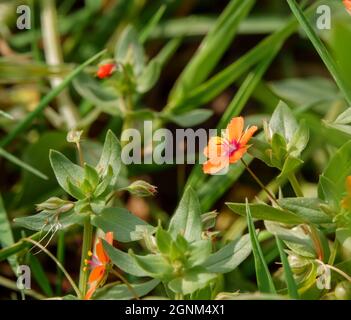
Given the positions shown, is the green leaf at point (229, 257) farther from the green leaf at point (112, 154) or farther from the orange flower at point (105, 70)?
the orange flower at point (105, 70)

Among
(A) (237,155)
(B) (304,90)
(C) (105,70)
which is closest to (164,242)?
(A) (237,155)

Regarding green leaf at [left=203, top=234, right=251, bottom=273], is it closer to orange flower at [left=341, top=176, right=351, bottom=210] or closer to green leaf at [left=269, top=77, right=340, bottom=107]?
orange flower at [left=341, top=176, right=351, bottom=210]

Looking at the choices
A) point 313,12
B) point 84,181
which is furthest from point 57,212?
point 313,12

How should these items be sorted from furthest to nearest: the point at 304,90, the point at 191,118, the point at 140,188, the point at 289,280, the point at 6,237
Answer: the point at 304,90 → the point at 191,118 → the point at 6,237 → the point at 140,188 → the point at 289,280

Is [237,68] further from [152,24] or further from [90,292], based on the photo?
[90,292]

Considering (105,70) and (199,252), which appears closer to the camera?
(199,252)

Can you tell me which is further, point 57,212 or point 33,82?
point 33,82
